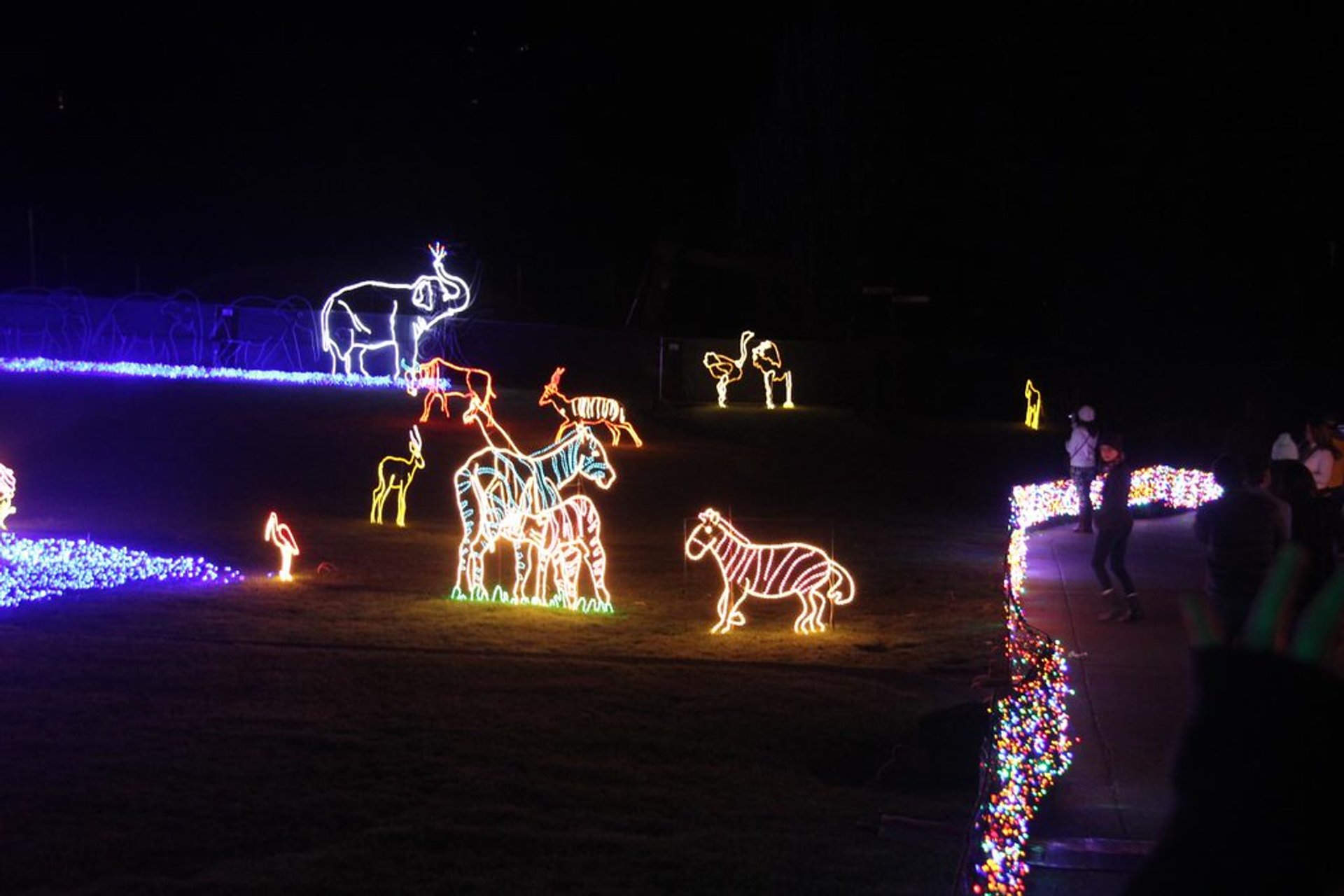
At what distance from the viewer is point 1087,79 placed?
38969mm

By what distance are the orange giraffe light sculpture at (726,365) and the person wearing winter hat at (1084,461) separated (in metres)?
16.7

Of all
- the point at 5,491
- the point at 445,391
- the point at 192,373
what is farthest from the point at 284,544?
the point at 192,373

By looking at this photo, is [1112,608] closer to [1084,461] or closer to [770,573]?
[770,573]

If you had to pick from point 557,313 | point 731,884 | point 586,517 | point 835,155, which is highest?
point 835,155

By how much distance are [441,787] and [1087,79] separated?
35073mm

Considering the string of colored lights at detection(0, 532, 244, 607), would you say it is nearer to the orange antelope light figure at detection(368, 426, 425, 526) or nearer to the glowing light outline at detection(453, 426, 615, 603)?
the glowing light outline at detection(453, 426, 615, 603)

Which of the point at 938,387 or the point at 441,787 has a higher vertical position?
the point at 938,387

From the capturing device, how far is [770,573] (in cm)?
1296

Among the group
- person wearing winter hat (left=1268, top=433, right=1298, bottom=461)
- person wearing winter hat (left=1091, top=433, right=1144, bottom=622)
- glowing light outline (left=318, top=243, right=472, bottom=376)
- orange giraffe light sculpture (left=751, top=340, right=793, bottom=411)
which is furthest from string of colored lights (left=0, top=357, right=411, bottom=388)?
person wearing winter hat (left=1091, top=433, right=1144, bottom=622)

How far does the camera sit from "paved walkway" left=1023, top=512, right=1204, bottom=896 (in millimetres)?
6695

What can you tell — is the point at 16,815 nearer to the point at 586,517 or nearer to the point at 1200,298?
the point at 586,517

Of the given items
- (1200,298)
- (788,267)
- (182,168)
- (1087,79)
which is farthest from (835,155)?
(182,168)

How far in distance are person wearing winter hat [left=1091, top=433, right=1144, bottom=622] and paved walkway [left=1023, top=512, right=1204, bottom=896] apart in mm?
255

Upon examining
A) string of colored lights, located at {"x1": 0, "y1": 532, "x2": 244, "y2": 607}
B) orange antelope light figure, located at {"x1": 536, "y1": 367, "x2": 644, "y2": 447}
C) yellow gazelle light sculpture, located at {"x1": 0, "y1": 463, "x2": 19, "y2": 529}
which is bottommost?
string of colored lights, located at {"x1": 0, "y1": 532, "x2": 244, "y2": 607}
